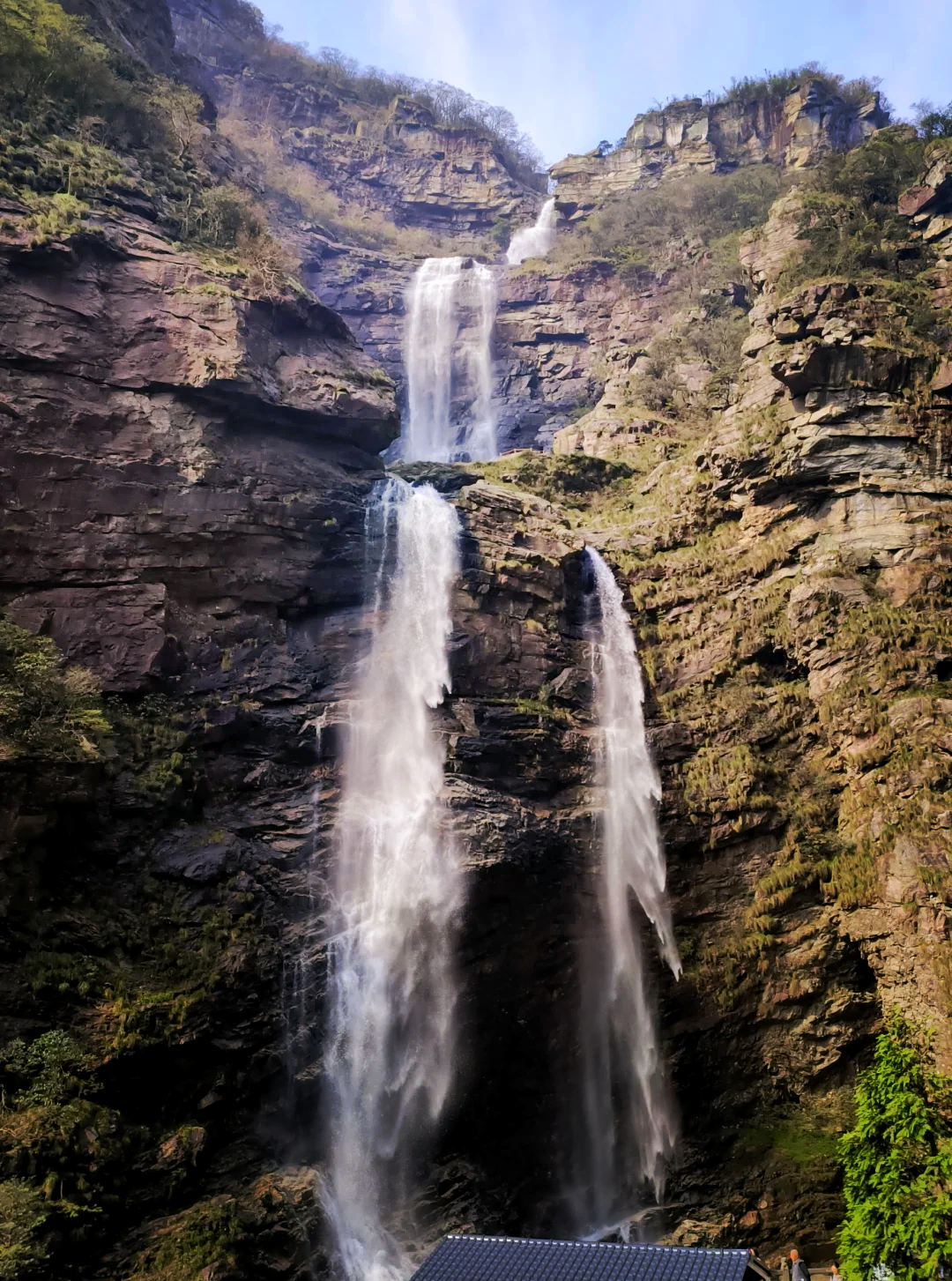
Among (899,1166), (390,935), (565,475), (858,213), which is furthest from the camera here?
(565,475)

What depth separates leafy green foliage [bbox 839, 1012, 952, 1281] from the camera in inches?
662

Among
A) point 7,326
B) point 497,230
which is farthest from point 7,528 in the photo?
point 497,230

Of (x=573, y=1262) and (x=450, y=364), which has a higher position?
(x=450, y=364)

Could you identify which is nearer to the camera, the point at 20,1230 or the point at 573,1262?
the point at 20,1230

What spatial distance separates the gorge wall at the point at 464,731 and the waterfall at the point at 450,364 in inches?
552

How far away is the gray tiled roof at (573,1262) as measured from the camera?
15.6m

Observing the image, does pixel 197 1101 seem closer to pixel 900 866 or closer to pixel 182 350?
pixel 900 866

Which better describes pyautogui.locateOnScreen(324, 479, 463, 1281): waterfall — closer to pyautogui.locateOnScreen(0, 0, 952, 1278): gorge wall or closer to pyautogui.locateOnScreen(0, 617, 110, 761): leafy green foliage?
pyautogui.locateOnScreen(0, 0, 952, 1278): gorge wall

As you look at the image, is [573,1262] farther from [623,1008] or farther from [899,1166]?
[623,1008]

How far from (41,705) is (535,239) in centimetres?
5125

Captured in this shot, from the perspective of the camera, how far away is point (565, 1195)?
20922 mm

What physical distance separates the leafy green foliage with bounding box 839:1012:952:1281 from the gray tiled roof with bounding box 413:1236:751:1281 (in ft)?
11.0

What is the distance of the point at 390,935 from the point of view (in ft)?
71.7

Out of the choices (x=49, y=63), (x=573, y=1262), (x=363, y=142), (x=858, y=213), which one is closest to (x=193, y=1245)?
(x=573, y=1262)
